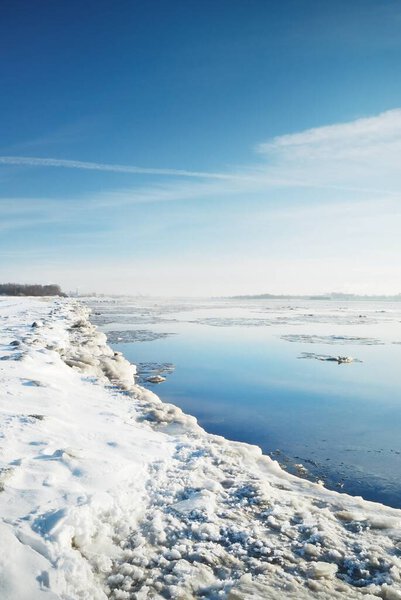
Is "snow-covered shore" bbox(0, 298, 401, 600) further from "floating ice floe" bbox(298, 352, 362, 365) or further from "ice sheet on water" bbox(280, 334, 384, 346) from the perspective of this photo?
"ice sheet on water" bbox(280, 334, 384, 346)

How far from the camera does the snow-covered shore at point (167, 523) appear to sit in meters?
3.74

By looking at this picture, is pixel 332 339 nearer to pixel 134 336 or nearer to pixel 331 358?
pixel 331 358

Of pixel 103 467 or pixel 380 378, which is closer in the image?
pixel 103 467

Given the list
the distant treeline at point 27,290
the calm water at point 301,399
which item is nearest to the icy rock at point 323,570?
the calm water at point 301,399

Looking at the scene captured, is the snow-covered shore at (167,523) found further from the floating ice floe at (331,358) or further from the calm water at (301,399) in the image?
the floating ice floe at (331,358)

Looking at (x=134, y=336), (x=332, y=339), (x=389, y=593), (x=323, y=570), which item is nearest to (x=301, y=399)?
(x=323, y=570)

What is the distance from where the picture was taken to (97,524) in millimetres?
4438

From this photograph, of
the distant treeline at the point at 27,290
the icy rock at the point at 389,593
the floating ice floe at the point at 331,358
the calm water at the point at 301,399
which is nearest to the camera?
the icy rock at the point at 389,593

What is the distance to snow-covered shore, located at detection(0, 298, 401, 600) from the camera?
3.74 meters

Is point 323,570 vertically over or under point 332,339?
over

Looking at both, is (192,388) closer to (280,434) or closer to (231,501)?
(280,434)

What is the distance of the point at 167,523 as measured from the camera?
474 centimetres

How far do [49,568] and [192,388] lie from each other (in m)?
11.1

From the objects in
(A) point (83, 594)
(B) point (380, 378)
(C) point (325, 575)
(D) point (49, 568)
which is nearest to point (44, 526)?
(D) point (49, 568)
